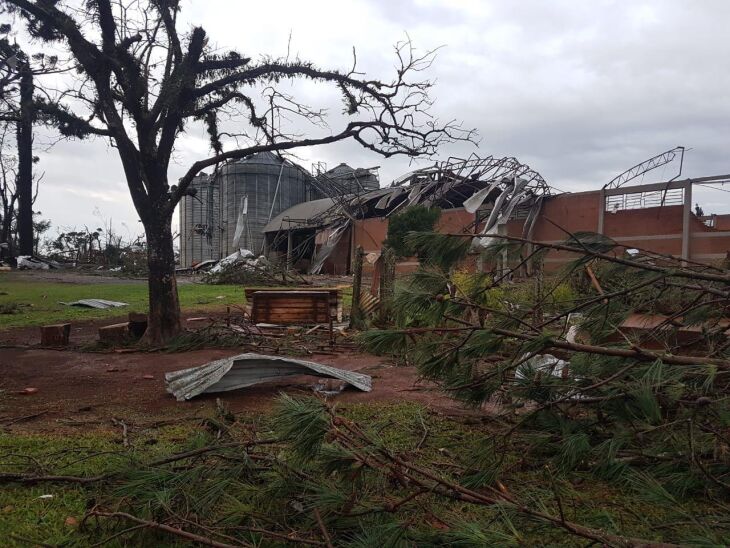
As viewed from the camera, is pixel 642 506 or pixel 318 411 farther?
pixel 642 506

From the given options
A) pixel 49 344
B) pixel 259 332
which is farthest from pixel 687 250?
pixel 49 344

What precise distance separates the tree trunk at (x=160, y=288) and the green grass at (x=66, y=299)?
13.0 ft

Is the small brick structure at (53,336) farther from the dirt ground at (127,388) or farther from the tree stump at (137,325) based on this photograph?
the tree stump at (137,325)

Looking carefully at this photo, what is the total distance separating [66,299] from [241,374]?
450 inches

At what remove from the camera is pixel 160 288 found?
299 inches

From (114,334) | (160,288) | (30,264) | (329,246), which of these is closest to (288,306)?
(160,288)

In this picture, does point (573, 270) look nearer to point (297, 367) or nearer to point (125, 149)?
point (297, 367)

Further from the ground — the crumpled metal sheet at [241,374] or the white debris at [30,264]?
the white debris at [30,264]

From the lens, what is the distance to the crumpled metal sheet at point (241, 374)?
4836 mm

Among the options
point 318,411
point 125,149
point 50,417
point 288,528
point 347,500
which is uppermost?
point 125,149

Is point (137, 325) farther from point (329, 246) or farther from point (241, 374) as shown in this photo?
point (329, 246)

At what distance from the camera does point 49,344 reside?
7.55 metres

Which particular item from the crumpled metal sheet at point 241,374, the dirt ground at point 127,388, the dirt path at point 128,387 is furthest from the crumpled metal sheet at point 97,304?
the crumpled metal sheet at point 241,374

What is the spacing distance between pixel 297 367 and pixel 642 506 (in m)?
3.12
